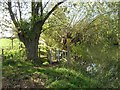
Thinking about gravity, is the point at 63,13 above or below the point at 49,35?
above

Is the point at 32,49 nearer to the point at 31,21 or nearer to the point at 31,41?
the point at 31,41

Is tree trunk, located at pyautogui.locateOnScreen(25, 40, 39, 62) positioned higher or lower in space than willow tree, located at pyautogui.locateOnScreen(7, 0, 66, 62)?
lower

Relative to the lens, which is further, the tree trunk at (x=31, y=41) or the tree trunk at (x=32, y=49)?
the tree trunk at (x=32, y=49)

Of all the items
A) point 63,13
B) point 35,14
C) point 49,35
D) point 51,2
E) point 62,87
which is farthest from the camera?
point 49,35

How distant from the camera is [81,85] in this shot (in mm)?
6250

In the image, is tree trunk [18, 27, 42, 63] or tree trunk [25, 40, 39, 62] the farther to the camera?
tree trunk [25, 40, 39, 62]

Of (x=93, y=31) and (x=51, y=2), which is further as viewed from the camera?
(x=93, y=31)

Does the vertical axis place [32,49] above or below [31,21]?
below

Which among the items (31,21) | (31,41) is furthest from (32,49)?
(31,21)

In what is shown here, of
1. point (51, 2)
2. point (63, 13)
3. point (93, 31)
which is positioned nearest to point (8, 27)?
point (51, 2)

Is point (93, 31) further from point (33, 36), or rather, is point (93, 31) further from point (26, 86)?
point (26, 86)

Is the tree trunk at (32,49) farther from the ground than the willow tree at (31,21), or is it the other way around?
the willow tree at (31,21)

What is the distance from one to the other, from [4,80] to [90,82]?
6.98 ft

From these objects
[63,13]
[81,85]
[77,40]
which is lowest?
[81,85]
